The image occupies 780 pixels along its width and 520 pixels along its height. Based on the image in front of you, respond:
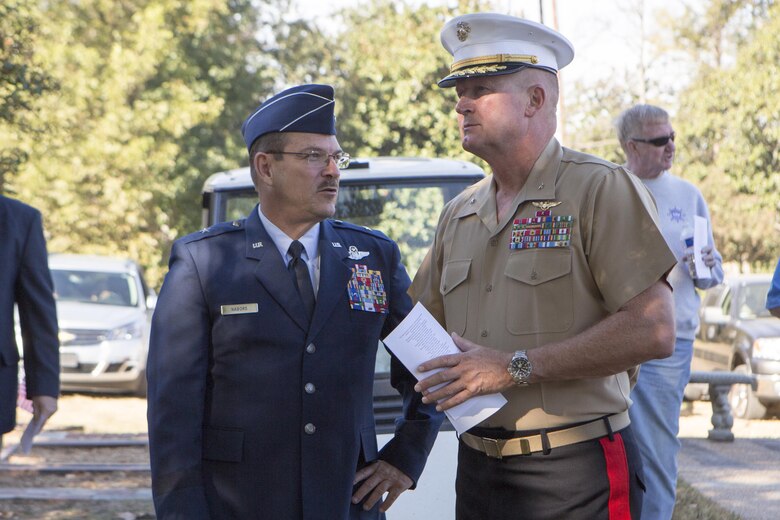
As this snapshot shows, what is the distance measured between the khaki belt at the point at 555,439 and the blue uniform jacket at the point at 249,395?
46 cm

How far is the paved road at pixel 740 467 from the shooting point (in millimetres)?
8094

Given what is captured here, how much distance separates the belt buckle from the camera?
10.6 feet

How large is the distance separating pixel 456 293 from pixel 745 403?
10603mm

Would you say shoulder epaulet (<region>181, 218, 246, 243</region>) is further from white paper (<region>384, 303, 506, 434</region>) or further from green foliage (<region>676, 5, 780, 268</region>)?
green foliage (<region>676, 5, 780, 268</region>)

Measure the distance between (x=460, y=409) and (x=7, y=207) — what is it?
230 cm

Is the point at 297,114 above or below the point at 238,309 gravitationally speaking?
above

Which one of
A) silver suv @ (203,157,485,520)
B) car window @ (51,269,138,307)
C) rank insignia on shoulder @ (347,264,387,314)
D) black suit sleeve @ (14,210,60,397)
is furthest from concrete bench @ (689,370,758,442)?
car window @ (51,269,138,307)

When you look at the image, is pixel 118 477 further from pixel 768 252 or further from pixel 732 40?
pixel 732 40

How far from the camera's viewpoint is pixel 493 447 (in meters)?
3.25

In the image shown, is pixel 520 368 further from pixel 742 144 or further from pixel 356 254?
pixel 742 144

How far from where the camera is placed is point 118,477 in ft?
30.9

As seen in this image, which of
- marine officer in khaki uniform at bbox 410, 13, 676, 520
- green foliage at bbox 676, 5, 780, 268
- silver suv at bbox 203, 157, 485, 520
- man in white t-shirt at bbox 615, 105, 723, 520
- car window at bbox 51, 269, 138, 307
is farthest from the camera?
green foliage at bbox 676, 5, 780, 268

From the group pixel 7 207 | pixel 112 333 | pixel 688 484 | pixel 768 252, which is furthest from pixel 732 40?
pixel 7 207

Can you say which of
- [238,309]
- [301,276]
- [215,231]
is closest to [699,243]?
[301,276]
